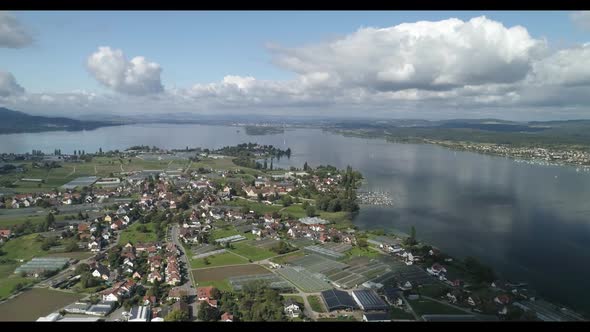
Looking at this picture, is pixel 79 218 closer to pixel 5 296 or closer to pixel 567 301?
pixel 5 296

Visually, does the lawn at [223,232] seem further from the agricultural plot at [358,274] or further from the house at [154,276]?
the agricultural plot at [358,274]

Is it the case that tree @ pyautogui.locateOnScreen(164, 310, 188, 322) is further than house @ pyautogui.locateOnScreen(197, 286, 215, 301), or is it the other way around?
house @ pyautogui.locateOnScreen(197, 286, 215, 301)

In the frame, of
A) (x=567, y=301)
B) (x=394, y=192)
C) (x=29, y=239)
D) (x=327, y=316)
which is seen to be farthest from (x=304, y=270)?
(x=394, y=192)

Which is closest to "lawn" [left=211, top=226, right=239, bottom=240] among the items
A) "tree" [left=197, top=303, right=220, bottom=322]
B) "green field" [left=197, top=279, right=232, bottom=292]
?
Answer: "green field" [left=197, top=279, right=232, bottom=292]

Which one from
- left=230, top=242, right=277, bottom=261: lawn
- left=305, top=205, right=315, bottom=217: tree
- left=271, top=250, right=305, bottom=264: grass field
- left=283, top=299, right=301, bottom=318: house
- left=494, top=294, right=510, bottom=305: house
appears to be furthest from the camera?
left=305, top=205, right=315, bottom=217: tree

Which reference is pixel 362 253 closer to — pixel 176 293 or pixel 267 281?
pixel 267 281

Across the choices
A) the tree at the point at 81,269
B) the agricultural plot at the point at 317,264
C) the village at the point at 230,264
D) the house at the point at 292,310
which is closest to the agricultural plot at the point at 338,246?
the village at the point at 230,264

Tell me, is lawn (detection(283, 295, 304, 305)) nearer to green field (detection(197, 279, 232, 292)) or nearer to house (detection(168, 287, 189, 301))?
green field (detection(197, 279, 232, 292))
